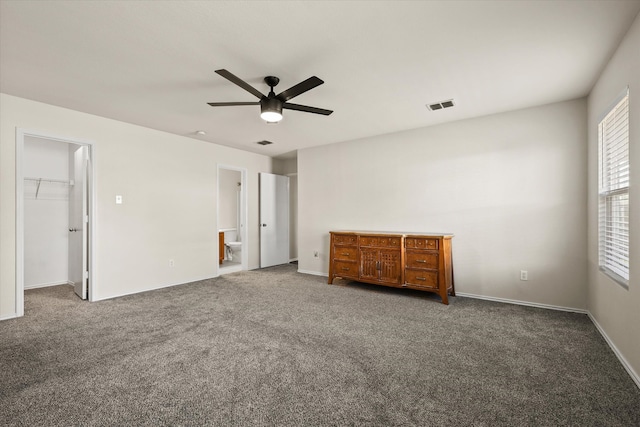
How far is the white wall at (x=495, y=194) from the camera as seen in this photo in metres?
3.49

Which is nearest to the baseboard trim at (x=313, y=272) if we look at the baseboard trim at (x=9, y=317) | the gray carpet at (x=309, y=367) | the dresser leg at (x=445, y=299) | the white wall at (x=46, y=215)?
the gray carpet at (x=309, y=367)

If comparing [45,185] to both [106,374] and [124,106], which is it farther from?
[106,374]

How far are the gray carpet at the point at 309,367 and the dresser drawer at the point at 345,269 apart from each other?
0.90 m

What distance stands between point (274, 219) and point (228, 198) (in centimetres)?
152

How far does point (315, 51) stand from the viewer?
244 cm

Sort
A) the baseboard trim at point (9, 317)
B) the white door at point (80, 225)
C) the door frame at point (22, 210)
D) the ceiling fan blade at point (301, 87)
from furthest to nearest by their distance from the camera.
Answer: the white door at point (80, 225) → the door frame at point (22, 210) → the baseboard trim at point (9, 317) → the ceiling fan blade at point (301, 87)

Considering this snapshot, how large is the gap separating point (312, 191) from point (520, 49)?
3907 mm

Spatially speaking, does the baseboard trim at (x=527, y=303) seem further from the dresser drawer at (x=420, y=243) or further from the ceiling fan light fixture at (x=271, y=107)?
the ceiling fan light fixture at (x=271, y=107)

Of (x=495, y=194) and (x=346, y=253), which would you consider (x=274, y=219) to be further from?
(x=495, y=194)

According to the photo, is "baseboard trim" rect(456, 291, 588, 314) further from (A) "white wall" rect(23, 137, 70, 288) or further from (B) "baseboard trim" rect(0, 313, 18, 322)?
(A) "white wall" rect(23, 137, 70, 288)

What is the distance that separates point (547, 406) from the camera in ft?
5.77

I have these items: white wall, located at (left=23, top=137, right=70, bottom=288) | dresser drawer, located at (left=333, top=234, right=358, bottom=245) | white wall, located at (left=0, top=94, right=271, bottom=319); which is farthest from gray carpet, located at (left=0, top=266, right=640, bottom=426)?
white wall, located at (left=23, top=137, right=70, bottom=288)

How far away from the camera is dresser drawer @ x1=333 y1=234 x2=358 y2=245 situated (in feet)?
15.3

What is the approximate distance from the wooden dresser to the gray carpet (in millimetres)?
404
